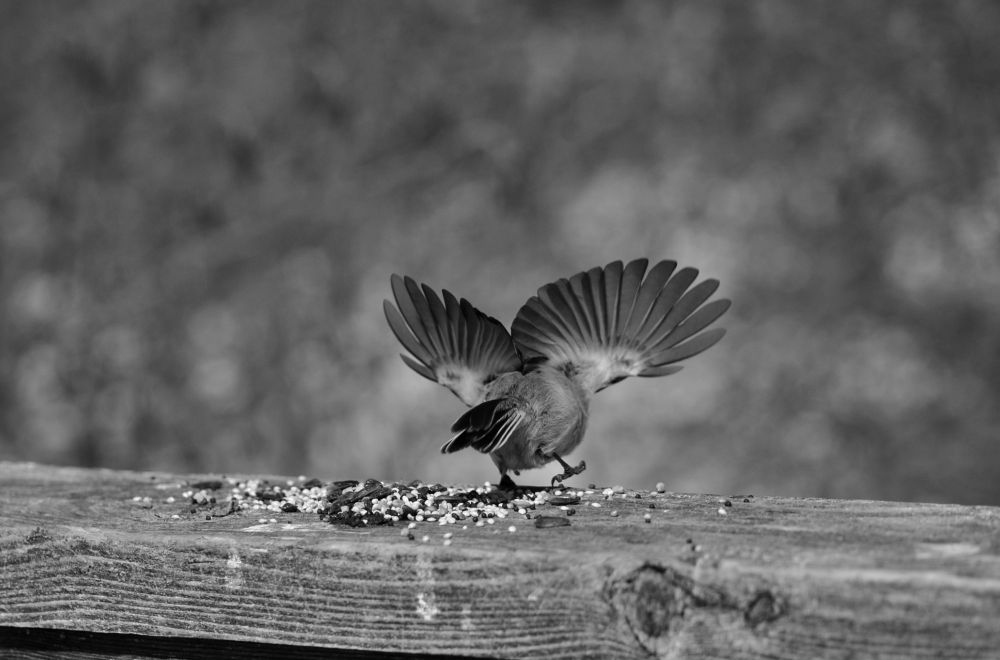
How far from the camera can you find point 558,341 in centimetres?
345

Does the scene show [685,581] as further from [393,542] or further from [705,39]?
[705,39]

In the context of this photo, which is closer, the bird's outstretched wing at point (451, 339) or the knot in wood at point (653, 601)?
the knot in wood at point (653, 601)

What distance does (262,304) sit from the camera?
20.5 ft

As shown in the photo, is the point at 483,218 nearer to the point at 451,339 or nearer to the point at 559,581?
the point at 451,339

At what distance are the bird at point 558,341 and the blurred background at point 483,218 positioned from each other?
2127 mm

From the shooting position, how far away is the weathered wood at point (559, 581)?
188cm

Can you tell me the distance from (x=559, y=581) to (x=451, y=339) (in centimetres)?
Result: 145

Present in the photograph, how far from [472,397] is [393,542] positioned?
1.29 meters

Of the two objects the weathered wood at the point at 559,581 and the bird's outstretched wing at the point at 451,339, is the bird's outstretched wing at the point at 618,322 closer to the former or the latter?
the bird's outstretched wing at the point at 451,339

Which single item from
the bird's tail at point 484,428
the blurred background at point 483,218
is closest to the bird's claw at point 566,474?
the bird's tail at point 484,428

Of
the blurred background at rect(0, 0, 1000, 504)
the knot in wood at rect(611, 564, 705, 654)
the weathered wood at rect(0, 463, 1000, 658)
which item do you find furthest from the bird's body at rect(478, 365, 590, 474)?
the blurred background at rect(0, 0, 1000, 504)

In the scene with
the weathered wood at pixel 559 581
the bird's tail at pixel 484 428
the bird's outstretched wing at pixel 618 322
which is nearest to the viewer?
the weathered wood at pixel 559 581

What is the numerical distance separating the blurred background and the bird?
83.8 inches

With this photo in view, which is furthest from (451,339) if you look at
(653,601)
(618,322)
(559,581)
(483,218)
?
(483,218)
